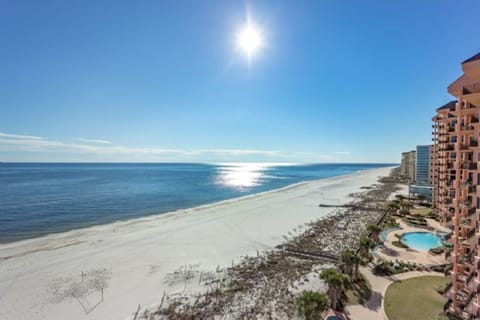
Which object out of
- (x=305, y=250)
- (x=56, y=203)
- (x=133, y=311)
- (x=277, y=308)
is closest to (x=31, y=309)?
(x=133, y=311)

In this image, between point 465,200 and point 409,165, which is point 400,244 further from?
point 409,165

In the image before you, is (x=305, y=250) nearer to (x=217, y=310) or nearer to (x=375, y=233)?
(x=375, y=233)

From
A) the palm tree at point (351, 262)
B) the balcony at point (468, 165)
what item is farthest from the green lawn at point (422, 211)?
→ the balcony at point (468, 165)

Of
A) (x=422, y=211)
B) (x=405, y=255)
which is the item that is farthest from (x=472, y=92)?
(x=422, y=211)

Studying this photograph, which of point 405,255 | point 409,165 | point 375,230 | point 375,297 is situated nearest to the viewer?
point 375,297

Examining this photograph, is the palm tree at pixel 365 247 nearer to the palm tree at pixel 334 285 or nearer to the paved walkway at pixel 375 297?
the paved walkway at pixel 375 297

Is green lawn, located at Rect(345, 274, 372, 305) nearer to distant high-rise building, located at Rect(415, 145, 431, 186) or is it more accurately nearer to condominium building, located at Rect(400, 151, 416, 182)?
distant high-rise building, located at Rect(415, 145, 431, 186)

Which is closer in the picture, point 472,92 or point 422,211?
point 472,92
